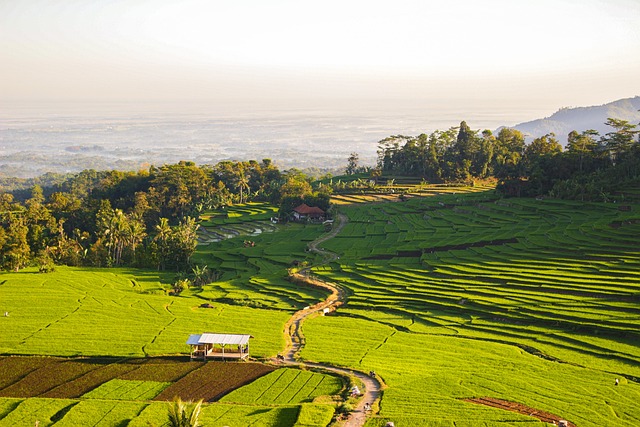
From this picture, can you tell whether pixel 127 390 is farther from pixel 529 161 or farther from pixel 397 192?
pixel 397 192

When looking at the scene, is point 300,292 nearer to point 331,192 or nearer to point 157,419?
point 157,419

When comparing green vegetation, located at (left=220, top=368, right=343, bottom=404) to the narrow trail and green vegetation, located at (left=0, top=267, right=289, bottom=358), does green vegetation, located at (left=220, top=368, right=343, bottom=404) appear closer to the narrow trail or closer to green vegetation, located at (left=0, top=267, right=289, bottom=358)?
A: the narrow trail

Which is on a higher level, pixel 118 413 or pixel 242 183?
pixel 118 413

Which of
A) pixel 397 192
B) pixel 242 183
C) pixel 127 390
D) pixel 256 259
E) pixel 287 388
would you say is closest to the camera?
pixel 127 390

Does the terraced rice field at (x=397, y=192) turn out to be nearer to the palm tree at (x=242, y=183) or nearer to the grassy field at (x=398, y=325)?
the palm tree at (x=242, y=183)

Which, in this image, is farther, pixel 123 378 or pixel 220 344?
pixel 220 344

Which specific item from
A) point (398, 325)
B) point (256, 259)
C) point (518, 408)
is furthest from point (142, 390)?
point (256, 259)

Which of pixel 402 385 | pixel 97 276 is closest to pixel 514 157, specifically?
pixel 97 276

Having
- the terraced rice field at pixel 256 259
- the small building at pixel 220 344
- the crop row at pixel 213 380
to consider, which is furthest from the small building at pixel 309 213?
the crop row at pixel 213 380
